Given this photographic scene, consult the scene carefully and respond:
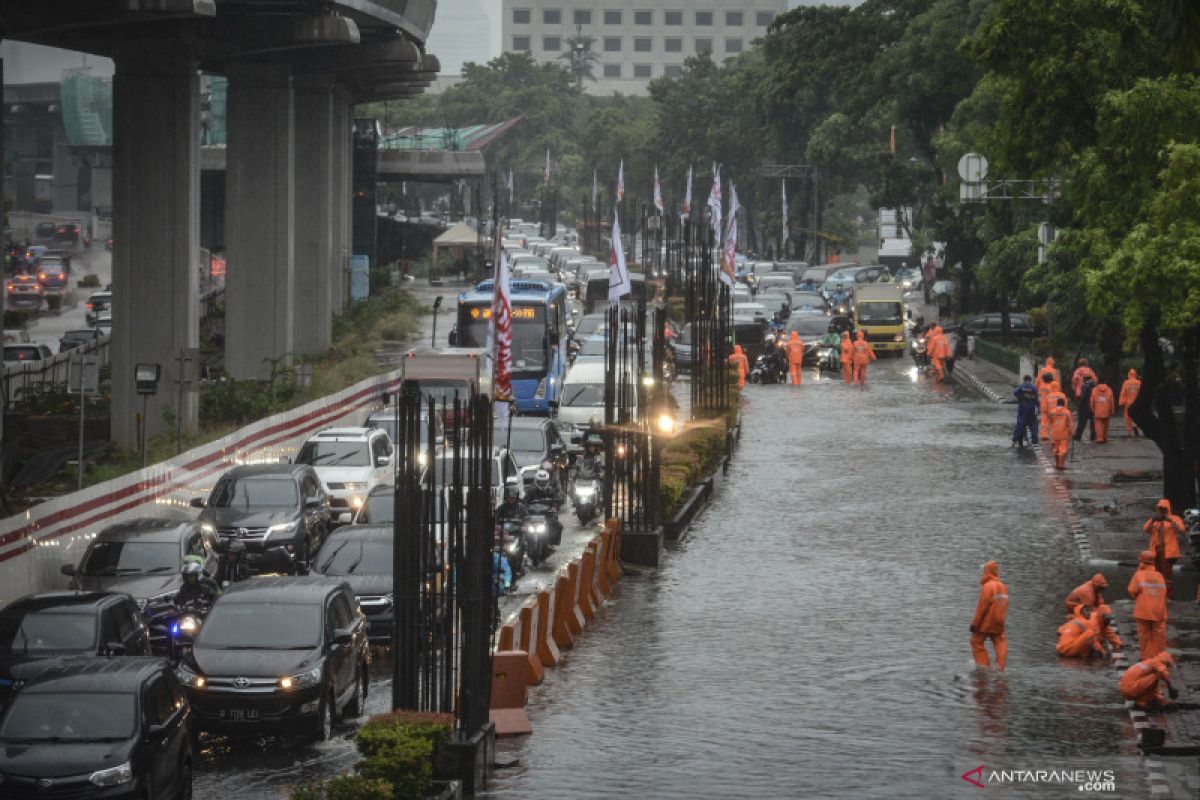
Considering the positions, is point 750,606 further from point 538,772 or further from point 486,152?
point 486,152

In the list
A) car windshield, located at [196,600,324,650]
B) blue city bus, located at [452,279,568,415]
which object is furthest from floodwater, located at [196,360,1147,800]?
blue city bus, located at [452,279,568,415]

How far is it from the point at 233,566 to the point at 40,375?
1038 inches

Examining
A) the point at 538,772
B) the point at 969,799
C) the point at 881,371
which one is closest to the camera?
the point at 969,799

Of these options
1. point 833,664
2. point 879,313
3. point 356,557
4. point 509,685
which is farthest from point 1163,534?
point 879,313

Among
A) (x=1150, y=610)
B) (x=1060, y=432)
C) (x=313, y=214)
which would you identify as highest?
(x=313, y=214)

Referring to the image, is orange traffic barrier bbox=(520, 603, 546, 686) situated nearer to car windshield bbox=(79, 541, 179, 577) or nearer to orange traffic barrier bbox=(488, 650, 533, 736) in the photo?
orange traffic barrier bbox=(488, 650, 533, 736)

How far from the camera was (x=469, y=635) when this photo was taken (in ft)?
61.1

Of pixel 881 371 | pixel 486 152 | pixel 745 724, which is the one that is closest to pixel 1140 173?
pixel 745 724

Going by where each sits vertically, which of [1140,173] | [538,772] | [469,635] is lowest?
[538,772]

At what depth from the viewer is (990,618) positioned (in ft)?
76.8

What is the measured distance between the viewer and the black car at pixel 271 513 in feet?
101

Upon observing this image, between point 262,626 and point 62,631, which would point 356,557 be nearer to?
point 262,626

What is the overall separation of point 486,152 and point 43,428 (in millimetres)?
124483

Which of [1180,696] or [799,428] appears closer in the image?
[1180,696]
